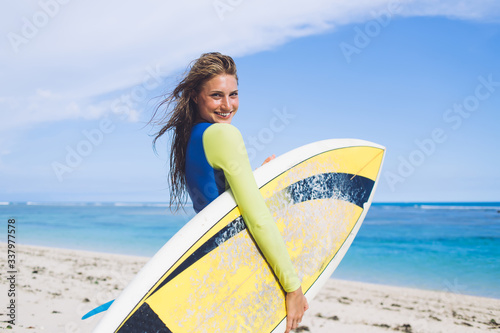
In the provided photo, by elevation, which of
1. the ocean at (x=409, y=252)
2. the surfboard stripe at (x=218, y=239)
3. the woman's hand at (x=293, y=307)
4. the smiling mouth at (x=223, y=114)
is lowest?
the woman's hand at (x=293, y=307)

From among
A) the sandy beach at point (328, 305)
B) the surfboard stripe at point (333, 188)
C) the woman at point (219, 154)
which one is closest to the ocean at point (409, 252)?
the sandy beach at point (328, 305)

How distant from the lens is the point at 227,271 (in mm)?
1537

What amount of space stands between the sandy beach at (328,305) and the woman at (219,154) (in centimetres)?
261

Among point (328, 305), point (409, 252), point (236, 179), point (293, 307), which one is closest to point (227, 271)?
point (293, 307)

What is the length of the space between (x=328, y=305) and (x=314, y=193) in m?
3.25

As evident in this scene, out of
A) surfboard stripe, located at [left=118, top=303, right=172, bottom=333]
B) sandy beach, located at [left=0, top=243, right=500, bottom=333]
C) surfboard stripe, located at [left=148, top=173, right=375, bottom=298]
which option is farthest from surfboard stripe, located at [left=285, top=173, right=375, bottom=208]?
sandy beach, located at [left=0, top=243, right=500, bottom=333]

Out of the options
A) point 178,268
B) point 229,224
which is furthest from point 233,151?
point 178,268

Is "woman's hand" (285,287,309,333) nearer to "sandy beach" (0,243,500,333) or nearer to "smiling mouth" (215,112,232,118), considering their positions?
"smiling mouth" (215,112,232,118)

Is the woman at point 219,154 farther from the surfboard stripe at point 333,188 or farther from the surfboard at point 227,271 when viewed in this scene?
the surfboard stripe at point 333,188

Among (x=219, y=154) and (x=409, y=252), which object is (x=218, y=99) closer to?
(x=219, y=154)

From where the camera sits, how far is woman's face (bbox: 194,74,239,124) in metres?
1.60

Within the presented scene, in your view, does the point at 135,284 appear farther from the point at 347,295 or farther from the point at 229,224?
the point at 347,295

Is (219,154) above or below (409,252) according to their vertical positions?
below

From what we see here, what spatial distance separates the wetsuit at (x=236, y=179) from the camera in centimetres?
134
